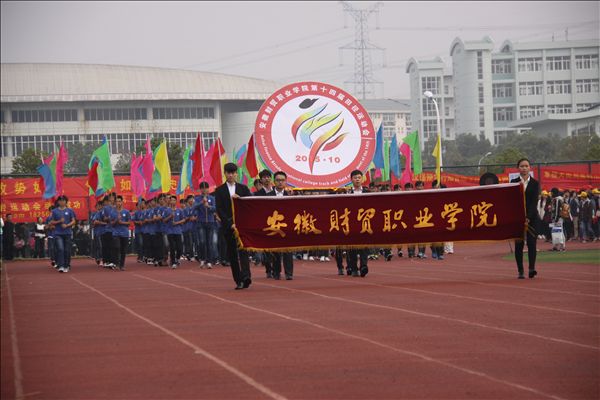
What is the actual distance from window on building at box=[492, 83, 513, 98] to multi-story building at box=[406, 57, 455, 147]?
118 feet

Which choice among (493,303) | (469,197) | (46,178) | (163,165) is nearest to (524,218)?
(469,197)

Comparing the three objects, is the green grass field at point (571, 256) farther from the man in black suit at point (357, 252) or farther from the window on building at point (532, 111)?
the window on building at point (532, 111)

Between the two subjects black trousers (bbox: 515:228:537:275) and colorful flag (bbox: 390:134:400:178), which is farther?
colorful flag (bbox: 390:134:400:178)

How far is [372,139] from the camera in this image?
20.5m

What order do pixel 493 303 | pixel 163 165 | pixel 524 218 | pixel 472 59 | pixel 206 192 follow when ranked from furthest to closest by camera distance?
pixel 472 59, pixel 163 165, pixel 206 192, pixel 524 218, pixel 493 303

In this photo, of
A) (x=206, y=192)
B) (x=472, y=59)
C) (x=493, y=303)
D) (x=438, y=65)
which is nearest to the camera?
(x=493, y=303)

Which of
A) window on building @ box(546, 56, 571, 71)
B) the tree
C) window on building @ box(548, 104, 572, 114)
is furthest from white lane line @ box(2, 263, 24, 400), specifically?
the tree

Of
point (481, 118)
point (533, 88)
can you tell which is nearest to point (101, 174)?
point (533, 88)

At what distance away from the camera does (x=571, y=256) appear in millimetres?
24266

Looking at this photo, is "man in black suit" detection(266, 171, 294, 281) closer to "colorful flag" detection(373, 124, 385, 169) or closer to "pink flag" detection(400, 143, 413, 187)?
"colorful flag" detection(373, 124, 385, 169)

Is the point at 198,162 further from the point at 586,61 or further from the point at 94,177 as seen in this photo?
the point at 586,61

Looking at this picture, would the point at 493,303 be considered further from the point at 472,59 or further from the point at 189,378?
the point at 472,59

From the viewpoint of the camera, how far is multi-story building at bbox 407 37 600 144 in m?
38.5

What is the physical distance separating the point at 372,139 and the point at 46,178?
1527 centimetres
